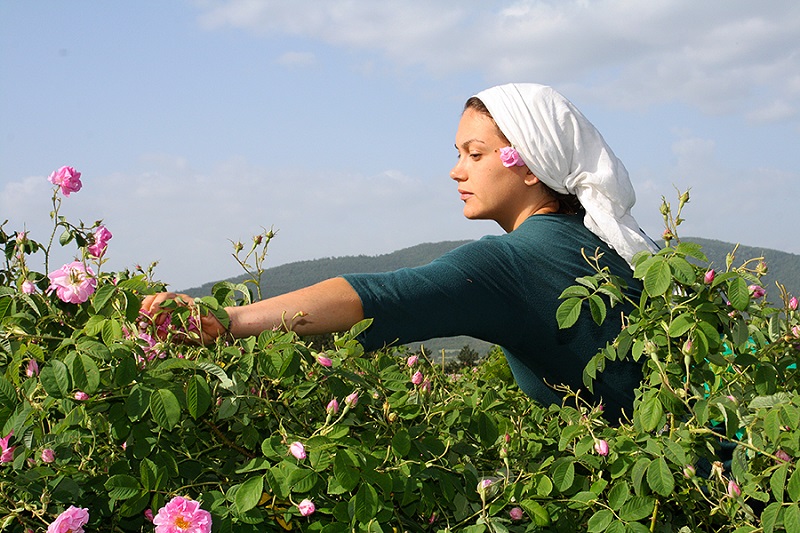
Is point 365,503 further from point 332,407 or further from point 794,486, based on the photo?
point 794,486

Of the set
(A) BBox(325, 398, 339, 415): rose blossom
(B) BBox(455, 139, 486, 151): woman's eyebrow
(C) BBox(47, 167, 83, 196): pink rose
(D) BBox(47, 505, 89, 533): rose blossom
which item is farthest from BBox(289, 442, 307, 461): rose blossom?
(C) BBox(47, 167, 83, 196): pink rose

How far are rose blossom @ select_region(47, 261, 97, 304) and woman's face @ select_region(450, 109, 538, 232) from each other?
1.11 metres

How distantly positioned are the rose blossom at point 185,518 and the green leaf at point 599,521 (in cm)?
73

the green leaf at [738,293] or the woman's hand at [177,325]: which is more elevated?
the woman's hand at [177,325]

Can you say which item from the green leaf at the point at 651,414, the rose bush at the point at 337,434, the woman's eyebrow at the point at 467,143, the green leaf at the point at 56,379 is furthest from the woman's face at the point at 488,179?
the green leaf at the point at 56,379

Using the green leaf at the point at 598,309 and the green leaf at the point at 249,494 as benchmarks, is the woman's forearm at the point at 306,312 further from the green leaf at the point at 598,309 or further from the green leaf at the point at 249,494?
the green leaf at the point at 598,309

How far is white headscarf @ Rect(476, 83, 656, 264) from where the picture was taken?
8.02 feet

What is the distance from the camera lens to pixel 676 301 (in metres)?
1.96

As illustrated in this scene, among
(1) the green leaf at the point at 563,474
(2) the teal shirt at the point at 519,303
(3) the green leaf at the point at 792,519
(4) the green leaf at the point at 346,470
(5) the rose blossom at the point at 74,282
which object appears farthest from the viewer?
(2) the teal shirt at the point at 519,303

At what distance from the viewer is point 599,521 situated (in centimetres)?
169

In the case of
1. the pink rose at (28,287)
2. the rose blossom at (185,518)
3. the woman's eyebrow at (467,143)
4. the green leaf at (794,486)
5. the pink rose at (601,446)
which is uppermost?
the woman's eyebrow at (467,143)

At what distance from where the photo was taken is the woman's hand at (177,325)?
5.74 feet

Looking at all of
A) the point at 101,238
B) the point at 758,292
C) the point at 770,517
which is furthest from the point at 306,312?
the point at 758,292

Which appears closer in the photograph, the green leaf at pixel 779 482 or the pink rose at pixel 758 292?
the green leaf at pixel 779 482
